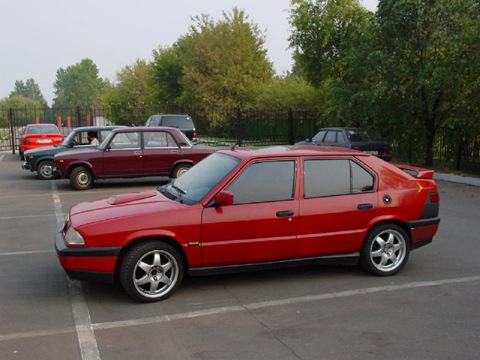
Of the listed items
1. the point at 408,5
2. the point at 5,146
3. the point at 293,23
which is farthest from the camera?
the point at 5,146

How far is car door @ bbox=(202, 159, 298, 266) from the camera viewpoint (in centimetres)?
540

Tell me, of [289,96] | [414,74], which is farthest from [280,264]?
[289,96]

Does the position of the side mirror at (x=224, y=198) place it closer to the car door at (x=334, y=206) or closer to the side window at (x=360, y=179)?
the car door at (x=334, y=206)

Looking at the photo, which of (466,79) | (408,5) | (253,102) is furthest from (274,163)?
(253,102)

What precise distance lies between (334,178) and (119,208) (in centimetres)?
242

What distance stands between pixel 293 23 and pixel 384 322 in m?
22.1

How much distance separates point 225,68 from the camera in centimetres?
4138

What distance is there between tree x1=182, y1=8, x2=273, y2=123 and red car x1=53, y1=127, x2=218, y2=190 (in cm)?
2718

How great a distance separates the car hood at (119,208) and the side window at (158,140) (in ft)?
24.9

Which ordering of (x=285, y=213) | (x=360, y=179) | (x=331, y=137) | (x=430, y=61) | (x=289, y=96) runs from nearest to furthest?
(x=285, y=213) → (x=360, y=179) → (x=430, y=61) → (x=331, y=137) → (x=289, y=96)

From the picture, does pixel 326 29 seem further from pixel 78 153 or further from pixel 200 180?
pixel 200 180

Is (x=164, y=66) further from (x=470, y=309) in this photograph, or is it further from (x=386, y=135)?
(x=470, y=309)

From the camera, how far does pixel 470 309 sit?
5078 mm

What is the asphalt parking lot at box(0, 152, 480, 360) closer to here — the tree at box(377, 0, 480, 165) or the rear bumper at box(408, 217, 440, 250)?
the rear bumper at box(408, 217, 440, 250)
